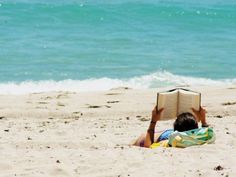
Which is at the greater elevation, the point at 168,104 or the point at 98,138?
the point at 168,104

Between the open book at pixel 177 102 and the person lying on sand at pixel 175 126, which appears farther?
the open book at pixel 177 102

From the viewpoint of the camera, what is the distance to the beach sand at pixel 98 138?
667 centimetres

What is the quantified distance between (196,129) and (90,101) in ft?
15.4

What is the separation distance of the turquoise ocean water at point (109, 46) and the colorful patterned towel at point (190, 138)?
8731 millimetres

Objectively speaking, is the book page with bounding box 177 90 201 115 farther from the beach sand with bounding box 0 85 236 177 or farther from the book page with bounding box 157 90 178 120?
the beach sand with bounding box 0 85 236 177

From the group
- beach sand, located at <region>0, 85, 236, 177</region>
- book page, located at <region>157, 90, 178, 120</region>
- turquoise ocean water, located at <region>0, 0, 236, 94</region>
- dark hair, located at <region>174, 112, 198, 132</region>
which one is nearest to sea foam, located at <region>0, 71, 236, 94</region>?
turquoise ocean water, located at <region>0, 0, 236, 94</region>

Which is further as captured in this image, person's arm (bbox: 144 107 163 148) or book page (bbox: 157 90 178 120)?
book page (bbox: 157 90 178 120)

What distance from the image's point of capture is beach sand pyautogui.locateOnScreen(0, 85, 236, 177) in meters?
6.67

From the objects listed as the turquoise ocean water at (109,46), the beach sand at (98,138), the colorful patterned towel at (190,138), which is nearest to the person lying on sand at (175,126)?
the colorful patterned towel at (190,138)

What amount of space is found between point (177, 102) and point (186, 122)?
65cm

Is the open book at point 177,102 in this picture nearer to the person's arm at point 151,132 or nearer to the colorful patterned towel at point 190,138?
the person's arm at point 151,132

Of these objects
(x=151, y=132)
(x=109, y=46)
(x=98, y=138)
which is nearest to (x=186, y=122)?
(x=151, y=132)

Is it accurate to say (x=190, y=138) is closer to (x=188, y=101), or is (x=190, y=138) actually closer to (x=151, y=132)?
(x=151, y=132)

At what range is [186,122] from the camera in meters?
7.67
